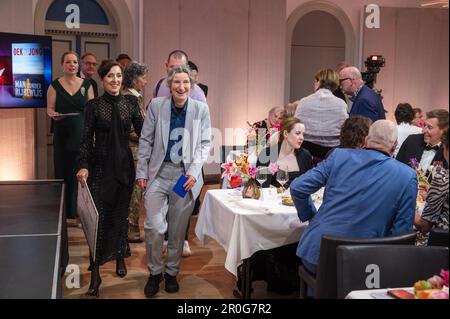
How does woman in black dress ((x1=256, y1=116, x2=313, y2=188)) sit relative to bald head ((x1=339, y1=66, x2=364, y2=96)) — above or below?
below

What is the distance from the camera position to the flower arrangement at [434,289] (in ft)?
5.84

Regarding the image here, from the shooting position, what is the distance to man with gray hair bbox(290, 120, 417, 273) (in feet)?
9.16

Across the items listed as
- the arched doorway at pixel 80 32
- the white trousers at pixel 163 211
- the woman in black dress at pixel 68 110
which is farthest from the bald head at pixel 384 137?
the arched doorway at pixel 80 32

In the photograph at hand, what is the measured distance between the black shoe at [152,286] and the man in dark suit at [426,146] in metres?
1.92

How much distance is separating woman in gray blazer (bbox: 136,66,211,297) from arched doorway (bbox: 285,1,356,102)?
584 cm

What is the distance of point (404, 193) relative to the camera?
9.21ft

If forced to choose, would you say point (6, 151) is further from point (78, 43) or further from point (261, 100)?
point (261, 100)

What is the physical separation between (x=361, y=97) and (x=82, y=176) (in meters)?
2.47

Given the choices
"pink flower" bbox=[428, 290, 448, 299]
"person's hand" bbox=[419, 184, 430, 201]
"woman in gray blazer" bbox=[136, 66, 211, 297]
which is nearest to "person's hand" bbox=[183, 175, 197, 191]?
"woman in gray blazer" bbox=[136, 66, 211, 297]

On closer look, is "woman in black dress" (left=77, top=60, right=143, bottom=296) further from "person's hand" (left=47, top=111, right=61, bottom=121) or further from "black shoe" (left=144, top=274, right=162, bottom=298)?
"person's hand" (left=47, top=111, right=61, bottom=121)

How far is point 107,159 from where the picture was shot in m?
3.91

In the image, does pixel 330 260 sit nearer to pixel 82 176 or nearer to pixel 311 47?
pixel 82 176
